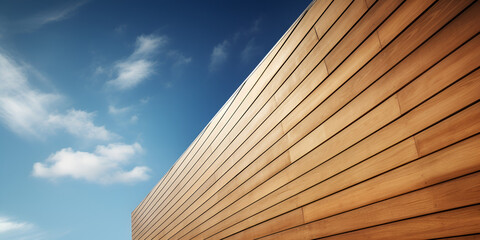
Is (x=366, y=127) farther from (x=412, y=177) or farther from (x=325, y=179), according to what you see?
(x=325, y=179)

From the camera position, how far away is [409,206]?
1400mm

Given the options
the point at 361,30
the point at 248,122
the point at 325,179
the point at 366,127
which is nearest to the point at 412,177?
the point at 366,127

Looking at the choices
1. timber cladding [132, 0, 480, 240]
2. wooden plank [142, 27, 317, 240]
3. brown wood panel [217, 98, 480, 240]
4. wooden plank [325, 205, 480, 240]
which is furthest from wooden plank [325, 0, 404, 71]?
wooden plank [325, 205, 480, 240]

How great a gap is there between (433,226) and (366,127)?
0.64 metres

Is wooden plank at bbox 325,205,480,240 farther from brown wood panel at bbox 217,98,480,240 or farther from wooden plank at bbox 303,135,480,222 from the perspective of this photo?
brown wood panel at bbox 217,98,480,240

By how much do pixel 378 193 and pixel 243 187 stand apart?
188 cm

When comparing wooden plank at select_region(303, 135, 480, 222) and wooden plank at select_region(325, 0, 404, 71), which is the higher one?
wooden plank at select_region(325, 0, 404, 71)

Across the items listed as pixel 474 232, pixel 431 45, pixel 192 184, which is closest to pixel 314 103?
pixel 431 45

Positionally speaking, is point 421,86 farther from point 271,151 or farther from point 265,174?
point 265,174

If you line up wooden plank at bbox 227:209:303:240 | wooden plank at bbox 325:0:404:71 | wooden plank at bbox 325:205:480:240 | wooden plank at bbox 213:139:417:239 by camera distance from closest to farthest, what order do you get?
wooden plank at bbox 325:205:480:240, wooden plank at bbox 213:139:417:239, wooden plank at bbox 325:0:404:71, wooden plank at bbox 227:209:303:240

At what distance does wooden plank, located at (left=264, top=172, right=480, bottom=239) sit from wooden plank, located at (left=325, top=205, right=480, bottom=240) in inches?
1.0

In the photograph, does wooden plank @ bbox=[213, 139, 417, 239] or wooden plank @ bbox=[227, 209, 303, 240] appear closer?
wooden plank @ bbox=[213, 139, 417, 239]

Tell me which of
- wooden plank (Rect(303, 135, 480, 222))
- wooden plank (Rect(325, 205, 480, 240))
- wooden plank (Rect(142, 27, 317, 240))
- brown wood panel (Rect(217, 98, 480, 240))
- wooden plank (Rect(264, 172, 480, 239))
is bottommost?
wooden plank (Rect(325, 205, 480, 240))

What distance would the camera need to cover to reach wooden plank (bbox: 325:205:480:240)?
115 centimetres
